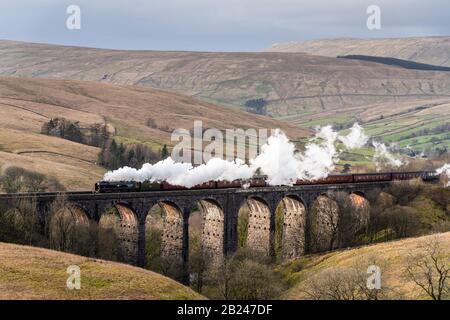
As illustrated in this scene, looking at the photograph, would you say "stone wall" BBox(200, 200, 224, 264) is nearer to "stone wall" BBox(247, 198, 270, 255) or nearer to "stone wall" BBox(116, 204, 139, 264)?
"stone wall" BBox(247, 198, 270, 255)

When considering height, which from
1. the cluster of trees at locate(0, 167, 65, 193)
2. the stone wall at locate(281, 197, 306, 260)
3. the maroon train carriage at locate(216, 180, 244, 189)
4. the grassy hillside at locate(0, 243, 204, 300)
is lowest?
the stone wall at locate(281, 197, 306, 260)

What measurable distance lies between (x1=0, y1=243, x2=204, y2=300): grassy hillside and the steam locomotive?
2087cm

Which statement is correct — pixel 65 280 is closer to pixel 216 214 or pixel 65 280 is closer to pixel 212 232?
pixel 216 214

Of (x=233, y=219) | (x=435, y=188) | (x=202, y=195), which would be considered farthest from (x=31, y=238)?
(x=435, y=188)

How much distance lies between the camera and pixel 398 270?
6938 centimetres

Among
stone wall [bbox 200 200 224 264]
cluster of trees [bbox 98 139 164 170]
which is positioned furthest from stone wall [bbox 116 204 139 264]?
cluster of trees [bbox 98 139 164 170]

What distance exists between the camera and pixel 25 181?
113812 millimetres

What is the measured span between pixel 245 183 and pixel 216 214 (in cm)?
625

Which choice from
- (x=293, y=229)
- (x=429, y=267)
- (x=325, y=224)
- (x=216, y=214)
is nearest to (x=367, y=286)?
(x=429, y=267)

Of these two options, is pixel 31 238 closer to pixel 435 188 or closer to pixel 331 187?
pixel 331 187

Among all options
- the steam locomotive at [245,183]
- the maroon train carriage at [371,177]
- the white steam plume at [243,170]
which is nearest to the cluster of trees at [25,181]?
the white steam plume at [243,170]

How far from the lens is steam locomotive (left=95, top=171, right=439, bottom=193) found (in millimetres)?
77963
